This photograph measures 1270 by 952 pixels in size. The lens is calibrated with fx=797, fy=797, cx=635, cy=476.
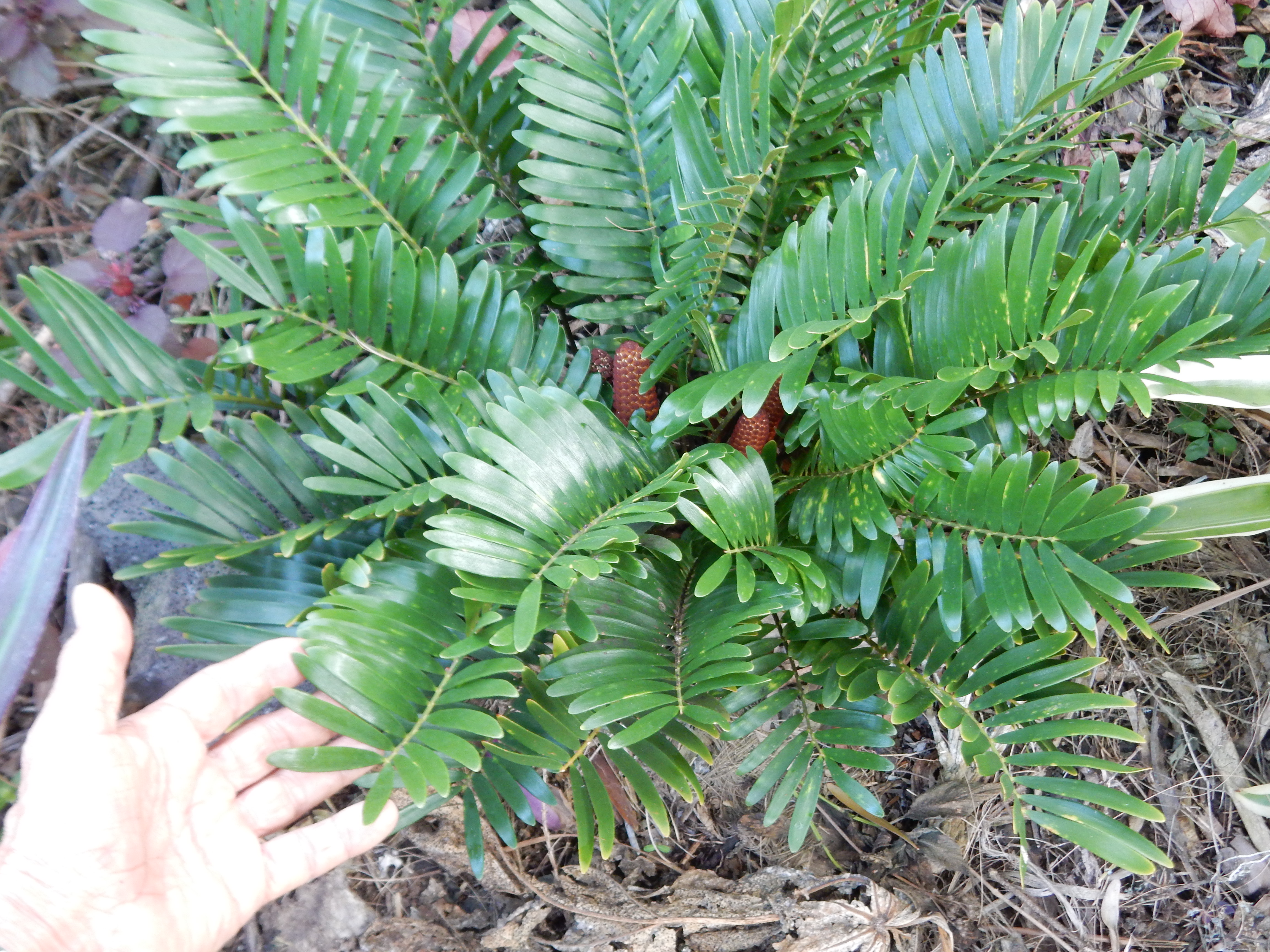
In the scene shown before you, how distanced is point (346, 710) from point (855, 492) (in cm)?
67

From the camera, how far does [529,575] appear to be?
2.86ft

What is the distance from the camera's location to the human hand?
2.59 feet

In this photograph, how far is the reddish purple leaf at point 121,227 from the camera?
53.5 inches

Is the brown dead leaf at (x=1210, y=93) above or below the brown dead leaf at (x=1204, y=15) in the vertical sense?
below

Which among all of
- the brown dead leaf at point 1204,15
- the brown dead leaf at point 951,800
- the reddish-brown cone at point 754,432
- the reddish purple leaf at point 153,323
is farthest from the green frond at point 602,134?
the brown dead leaf at point 1204,15

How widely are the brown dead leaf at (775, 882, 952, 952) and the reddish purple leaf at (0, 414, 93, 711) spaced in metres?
1.13

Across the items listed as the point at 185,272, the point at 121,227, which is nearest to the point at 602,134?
the point at 185,272

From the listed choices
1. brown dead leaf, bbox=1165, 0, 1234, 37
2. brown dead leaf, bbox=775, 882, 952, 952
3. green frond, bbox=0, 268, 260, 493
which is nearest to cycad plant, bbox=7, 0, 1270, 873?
green frond, bbox=0, 268, 260, 493

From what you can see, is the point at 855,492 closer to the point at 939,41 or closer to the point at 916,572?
the point at 916,572

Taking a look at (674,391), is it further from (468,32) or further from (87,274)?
(87,274)

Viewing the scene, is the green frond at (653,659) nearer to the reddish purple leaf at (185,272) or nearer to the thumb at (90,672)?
the thumb at (90,672)

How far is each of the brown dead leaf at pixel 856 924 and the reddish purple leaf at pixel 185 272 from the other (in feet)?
4.66

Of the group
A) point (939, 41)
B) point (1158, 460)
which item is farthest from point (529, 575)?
point (1158, 460)

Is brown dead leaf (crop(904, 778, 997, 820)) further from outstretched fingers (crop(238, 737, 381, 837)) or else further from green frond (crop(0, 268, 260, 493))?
green frond (crop(0, 268, 260, 493))
